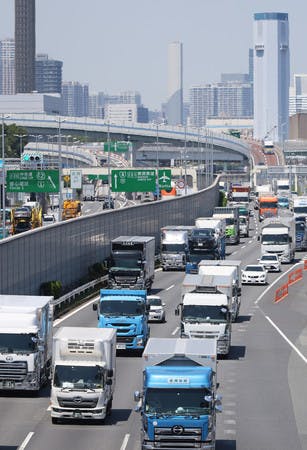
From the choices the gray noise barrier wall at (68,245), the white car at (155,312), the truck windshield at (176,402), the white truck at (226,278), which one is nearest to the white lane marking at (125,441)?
the truck windshield at (176,402)

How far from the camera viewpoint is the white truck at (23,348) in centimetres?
4256

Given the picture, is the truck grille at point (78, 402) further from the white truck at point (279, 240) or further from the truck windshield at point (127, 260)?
the white truck at point (279, 240)

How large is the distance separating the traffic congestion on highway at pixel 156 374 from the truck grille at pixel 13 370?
0.03 m

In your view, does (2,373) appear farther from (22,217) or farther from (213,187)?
(213,187)

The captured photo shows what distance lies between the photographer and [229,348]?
54.2 meters


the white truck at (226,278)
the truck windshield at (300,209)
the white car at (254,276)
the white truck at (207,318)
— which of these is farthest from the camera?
the truck windshield at (300,209)

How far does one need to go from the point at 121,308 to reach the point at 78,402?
50.9ft

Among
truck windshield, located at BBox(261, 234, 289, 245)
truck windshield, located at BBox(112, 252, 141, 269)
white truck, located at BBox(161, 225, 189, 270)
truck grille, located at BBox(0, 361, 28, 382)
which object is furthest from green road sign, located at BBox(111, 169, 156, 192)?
truck grille, located at BBox(0, 361, 28, 382)

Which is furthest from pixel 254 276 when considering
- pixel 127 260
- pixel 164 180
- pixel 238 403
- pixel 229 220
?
pixel 164 180

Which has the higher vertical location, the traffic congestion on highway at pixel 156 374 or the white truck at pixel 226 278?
the white truck at pixel 226 278

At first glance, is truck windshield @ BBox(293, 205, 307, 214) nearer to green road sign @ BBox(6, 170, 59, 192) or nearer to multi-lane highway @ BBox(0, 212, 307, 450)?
green road sign @ BBox(6, 170, 59, 192)

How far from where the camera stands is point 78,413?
125 feet

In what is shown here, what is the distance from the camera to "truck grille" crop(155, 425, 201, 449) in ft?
106

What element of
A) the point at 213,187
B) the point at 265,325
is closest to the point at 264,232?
the point at 265,325
